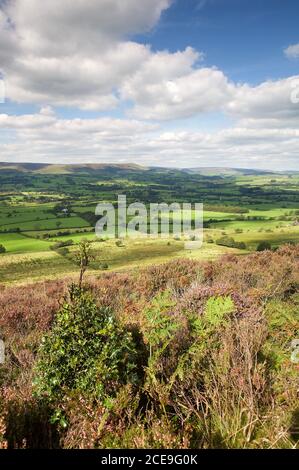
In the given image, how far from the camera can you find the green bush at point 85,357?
5.09 m

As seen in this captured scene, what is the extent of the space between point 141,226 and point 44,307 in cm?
6878

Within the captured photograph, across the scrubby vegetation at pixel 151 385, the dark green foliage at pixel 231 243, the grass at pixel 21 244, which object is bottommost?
the grass at pixel 21 244

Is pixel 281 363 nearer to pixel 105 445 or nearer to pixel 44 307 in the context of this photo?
pixel 105 445

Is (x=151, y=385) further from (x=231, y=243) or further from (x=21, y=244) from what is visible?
(x=21, y=244)

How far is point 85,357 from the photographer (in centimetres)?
534

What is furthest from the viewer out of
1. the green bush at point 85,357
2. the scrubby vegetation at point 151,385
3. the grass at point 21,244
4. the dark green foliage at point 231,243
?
the grass at point 21,244

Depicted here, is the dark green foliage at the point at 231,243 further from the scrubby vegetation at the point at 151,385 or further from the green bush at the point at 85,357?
the green bush at the point at 85,357

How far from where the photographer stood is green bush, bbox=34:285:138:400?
5.09 metres

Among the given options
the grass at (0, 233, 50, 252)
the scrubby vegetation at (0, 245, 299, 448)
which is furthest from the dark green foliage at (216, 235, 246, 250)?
the scrubby vegetation at (0, 245, 299, 448)

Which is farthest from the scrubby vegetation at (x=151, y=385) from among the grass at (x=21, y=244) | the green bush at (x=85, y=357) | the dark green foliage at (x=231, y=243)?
the grass at (x=21, y=244)

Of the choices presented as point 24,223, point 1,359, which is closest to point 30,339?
point 1,359

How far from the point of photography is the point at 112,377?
5.09m

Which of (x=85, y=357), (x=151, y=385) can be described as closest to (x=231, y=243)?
(x=151, y=385)

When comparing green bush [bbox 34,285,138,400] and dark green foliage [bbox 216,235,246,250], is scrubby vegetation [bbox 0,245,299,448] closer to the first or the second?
green bush [bbox 34,285,138,400]
